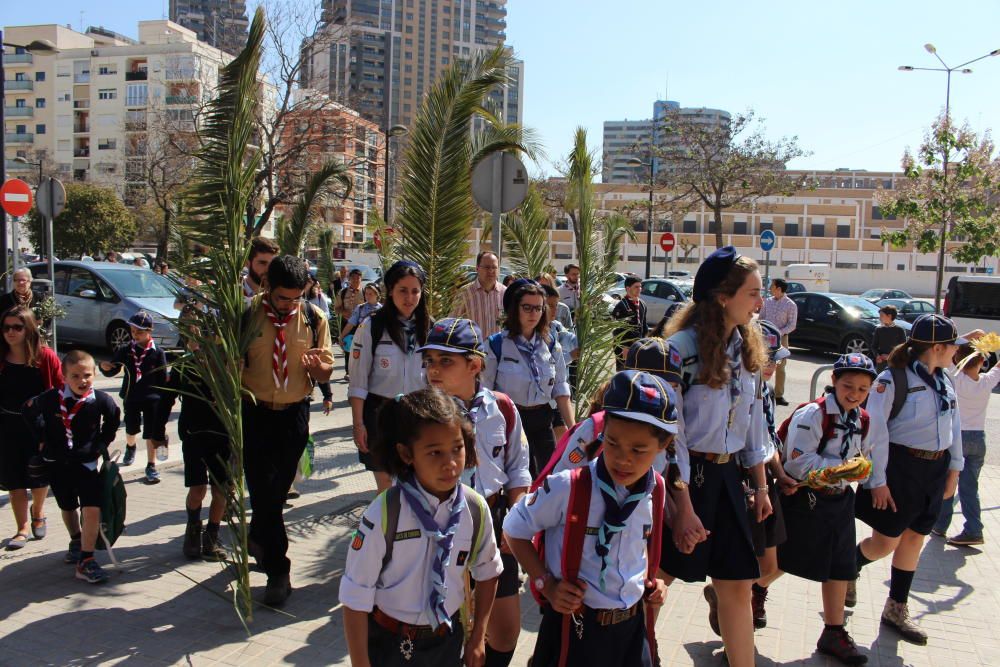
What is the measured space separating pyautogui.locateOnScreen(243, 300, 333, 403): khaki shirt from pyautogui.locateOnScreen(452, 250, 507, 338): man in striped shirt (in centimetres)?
235

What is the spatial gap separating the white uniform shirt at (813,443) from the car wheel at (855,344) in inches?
578

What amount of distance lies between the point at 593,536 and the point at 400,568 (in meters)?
0.61

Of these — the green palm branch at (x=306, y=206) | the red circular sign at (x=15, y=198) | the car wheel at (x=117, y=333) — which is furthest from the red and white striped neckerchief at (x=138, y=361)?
the car wheel at (x=117, y=333)

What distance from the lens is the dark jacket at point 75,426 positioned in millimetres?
4828

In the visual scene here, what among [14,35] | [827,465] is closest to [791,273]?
[827,465]

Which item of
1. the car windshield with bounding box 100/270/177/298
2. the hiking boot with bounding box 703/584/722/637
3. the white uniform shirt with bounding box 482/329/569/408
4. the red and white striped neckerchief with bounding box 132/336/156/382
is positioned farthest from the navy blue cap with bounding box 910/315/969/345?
the car windshield with bounding box 100/270/177/298

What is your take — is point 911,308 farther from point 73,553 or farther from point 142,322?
point 73,553

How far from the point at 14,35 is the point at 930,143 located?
317ft

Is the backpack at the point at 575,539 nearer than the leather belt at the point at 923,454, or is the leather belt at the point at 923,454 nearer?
the backpack at the point at 575,539

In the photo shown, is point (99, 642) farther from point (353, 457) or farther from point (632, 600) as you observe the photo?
point (353, 457)

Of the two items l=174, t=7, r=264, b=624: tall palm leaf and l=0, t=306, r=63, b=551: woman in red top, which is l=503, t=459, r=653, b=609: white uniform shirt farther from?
l=0, t=306, r=63, b=551: woman in red top

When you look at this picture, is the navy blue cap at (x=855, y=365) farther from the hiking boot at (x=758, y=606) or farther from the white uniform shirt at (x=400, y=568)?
the white uniform shirt at (x=400, y=568)

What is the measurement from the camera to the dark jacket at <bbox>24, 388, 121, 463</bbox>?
190 inches

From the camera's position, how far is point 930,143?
20.2 metres
